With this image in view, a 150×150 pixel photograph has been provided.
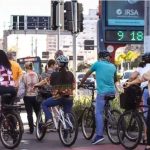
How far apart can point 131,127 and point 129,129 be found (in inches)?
5.3

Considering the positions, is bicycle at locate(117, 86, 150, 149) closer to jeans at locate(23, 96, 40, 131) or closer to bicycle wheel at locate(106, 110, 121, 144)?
bicycle wheel at locate(106, 110, 121, 144)

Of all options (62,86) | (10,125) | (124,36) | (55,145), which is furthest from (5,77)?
(124,36)

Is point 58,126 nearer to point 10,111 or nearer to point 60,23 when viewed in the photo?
point 10,111

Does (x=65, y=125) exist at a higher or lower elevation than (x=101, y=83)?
lower

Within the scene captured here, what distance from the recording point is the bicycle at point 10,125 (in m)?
10.5

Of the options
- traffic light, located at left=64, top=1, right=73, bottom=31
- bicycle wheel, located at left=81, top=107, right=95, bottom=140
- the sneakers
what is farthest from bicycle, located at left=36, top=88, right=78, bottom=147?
traffic light, located at left=64, top=1, right=73, bottom=31

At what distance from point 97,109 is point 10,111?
175 centimetres

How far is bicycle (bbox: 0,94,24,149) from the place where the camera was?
34.6 ft

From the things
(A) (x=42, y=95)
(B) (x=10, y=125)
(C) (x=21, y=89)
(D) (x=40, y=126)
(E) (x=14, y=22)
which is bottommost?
(D) (x=40, y=126)

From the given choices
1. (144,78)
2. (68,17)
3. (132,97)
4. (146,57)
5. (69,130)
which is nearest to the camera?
(144,78)

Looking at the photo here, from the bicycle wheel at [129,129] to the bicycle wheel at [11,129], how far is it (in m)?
1.84

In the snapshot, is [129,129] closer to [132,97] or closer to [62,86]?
[132,97]

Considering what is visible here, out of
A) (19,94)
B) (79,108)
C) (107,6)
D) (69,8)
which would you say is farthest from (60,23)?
(19,94)

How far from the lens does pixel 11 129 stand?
10.6m
